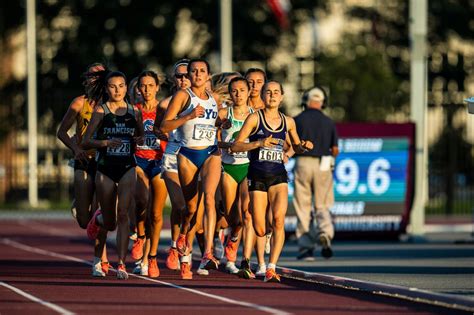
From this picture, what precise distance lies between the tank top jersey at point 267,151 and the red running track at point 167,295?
3.93 ft

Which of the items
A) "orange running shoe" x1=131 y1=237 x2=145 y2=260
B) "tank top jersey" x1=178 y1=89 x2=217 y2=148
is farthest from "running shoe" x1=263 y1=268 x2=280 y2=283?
"orange running shoe" x1=131 y1=237 x2=145 y2=260

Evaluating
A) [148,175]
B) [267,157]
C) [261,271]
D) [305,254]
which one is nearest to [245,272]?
[261,271]

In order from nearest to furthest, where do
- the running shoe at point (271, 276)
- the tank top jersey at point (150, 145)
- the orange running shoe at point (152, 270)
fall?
the running shoe at point (271, 276), the orange running shoe at point (152, 270), the tank top jersey at point (150, 145)

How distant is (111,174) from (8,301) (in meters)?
2.85

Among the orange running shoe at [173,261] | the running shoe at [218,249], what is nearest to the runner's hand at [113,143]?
the orange running shoe at [173,261]

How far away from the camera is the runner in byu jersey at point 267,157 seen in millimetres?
17766

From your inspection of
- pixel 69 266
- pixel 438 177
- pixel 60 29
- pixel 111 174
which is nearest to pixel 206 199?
pixel 111 174

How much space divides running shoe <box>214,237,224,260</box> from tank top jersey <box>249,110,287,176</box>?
9.35 feet

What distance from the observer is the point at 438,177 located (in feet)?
138

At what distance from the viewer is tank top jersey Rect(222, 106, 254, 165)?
734 inches

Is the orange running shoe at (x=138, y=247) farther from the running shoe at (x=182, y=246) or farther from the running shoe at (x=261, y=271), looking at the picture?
the running shoe at (x=261, y=271)

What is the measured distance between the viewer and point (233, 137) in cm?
1877

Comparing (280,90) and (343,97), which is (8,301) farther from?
(343,97)

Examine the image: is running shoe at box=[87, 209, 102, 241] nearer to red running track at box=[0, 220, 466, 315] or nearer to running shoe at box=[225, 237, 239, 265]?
red running track at box=[0, 220, 466, 315]
